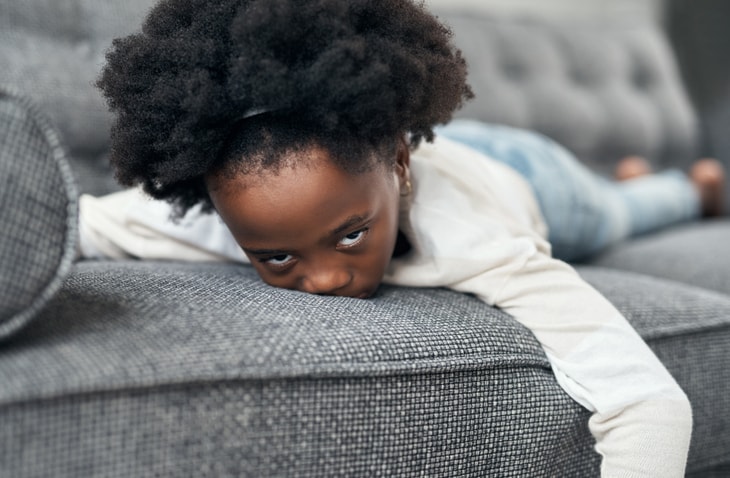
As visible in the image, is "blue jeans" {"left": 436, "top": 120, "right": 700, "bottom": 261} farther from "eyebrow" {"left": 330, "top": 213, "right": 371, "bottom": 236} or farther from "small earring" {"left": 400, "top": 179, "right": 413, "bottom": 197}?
"eyebrow" {"left": 330, "top": 213, "right": 371, "bottom": 236}

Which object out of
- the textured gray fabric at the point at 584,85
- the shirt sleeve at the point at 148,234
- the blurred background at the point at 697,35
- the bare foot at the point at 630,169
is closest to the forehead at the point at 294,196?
the shirt sleeve at the point at 148,234

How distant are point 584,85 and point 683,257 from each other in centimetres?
74

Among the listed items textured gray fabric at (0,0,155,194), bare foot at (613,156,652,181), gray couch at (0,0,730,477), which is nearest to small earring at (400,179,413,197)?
gray couch at (0,0,730,477)

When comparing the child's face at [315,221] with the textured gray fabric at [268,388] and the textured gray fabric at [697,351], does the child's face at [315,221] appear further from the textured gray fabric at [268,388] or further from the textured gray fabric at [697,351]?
the textured gray fabric at [697,351]

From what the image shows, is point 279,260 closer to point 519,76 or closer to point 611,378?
point 611,378

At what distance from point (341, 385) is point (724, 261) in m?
0.87

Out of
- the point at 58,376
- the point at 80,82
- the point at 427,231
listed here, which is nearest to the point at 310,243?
the point at 427,231

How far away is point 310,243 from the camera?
79 centimetres

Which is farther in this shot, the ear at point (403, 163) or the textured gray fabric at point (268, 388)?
the ear at point (403, 163)

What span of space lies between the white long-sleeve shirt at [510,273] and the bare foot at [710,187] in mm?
824

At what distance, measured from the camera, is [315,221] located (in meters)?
0.77

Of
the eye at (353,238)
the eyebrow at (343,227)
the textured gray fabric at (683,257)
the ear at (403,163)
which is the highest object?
the ear at (403,163)

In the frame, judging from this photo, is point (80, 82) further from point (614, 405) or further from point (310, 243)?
point (614, 405)

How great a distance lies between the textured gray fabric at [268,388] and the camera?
0.53 meters
